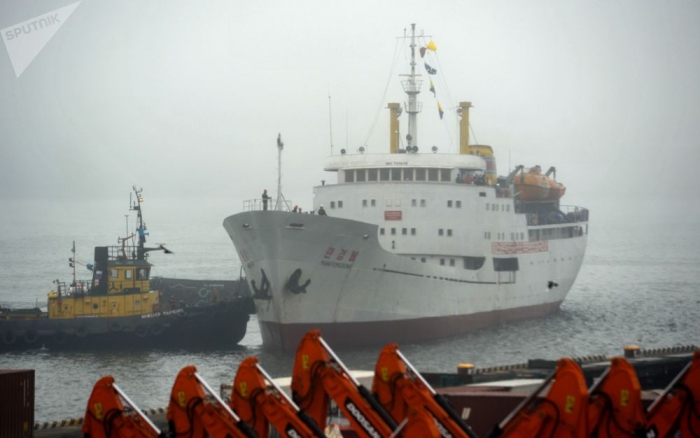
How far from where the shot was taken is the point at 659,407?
13.4m

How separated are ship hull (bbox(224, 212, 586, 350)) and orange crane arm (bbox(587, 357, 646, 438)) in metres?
19.1

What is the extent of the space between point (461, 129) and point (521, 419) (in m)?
32.5

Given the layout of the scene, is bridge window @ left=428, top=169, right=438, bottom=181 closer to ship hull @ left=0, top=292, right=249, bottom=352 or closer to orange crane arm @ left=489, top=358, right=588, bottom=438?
ship hull @ left=0, top=292, right=249, bottom=352

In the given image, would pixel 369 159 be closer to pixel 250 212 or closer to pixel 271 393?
pixel 250 212

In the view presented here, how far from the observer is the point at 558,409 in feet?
42.2

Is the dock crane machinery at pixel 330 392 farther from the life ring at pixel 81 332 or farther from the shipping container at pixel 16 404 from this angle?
the life ring at pixel 81 332

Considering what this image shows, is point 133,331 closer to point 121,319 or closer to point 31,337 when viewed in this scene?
point 121,319

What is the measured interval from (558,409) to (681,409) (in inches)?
61.3

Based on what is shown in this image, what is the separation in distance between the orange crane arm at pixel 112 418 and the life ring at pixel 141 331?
2132 cm

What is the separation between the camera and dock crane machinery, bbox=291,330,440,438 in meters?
14.3

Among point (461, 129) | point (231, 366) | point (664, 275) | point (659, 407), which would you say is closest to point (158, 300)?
point (231, 366)

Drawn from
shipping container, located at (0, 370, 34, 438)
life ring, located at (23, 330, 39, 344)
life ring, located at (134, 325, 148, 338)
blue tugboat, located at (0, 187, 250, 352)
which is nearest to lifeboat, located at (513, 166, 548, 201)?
blue tugboat, located at (0, 187, 250, 352)

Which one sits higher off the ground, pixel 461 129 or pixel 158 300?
pixel 461 129

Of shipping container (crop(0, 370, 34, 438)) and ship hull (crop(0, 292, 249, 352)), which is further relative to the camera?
ship hull (crop(0, 292, 249, 352))
